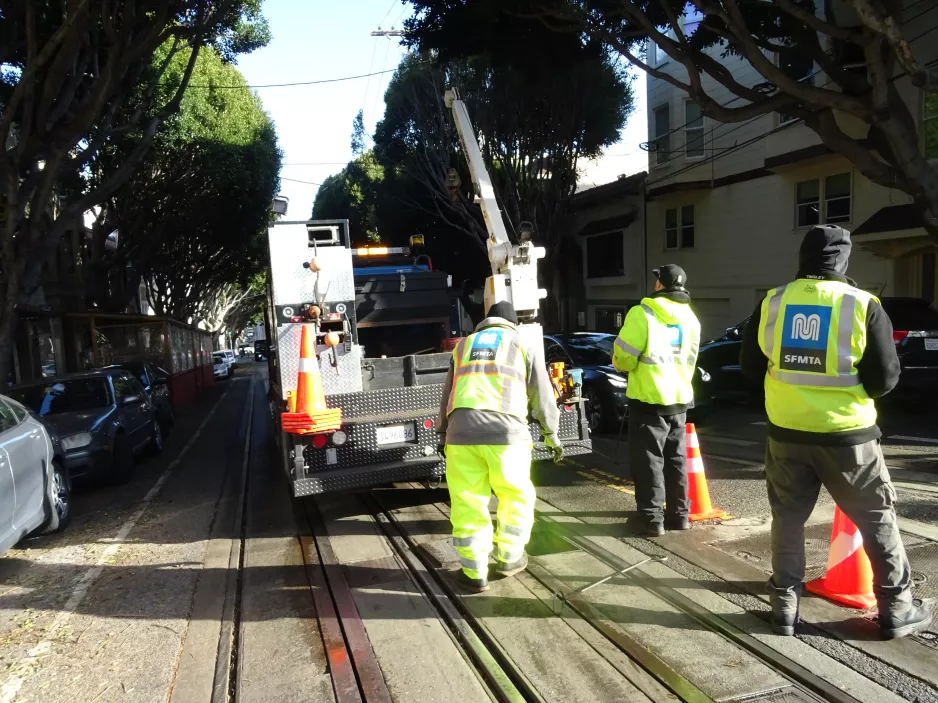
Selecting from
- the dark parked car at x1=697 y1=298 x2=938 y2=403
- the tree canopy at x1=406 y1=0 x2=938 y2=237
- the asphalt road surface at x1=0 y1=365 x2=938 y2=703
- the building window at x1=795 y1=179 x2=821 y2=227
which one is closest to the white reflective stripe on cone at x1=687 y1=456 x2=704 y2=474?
the asphalt road surface at x1=0 y1=365 x2=938 y2=703

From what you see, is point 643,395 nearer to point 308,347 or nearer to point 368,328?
point 308,347

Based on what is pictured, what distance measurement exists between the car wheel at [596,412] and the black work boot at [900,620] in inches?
248

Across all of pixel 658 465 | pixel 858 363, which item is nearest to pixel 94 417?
pixel 658 465

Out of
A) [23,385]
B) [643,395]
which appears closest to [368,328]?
[643,395]

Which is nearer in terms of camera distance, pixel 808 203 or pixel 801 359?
Result: pixel 801 359

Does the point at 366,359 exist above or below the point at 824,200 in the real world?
below

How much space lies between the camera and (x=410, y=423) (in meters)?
6.20

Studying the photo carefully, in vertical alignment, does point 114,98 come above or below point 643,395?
above

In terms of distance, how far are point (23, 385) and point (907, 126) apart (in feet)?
37.6

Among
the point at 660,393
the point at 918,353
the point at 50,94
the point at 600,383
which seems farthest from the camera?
the point at 50,94

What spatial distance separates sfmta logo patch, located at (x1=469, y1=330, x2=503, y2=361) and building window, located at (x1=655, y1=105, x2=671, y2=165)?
57.5 feet

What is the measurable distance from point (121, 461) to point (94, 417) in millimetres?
619

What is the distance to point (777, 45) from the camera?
11047 millimetres

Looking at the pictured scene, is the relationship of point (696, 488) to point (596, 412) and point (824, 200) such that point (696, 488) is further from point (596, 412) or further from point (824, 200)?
point (824, 200)
